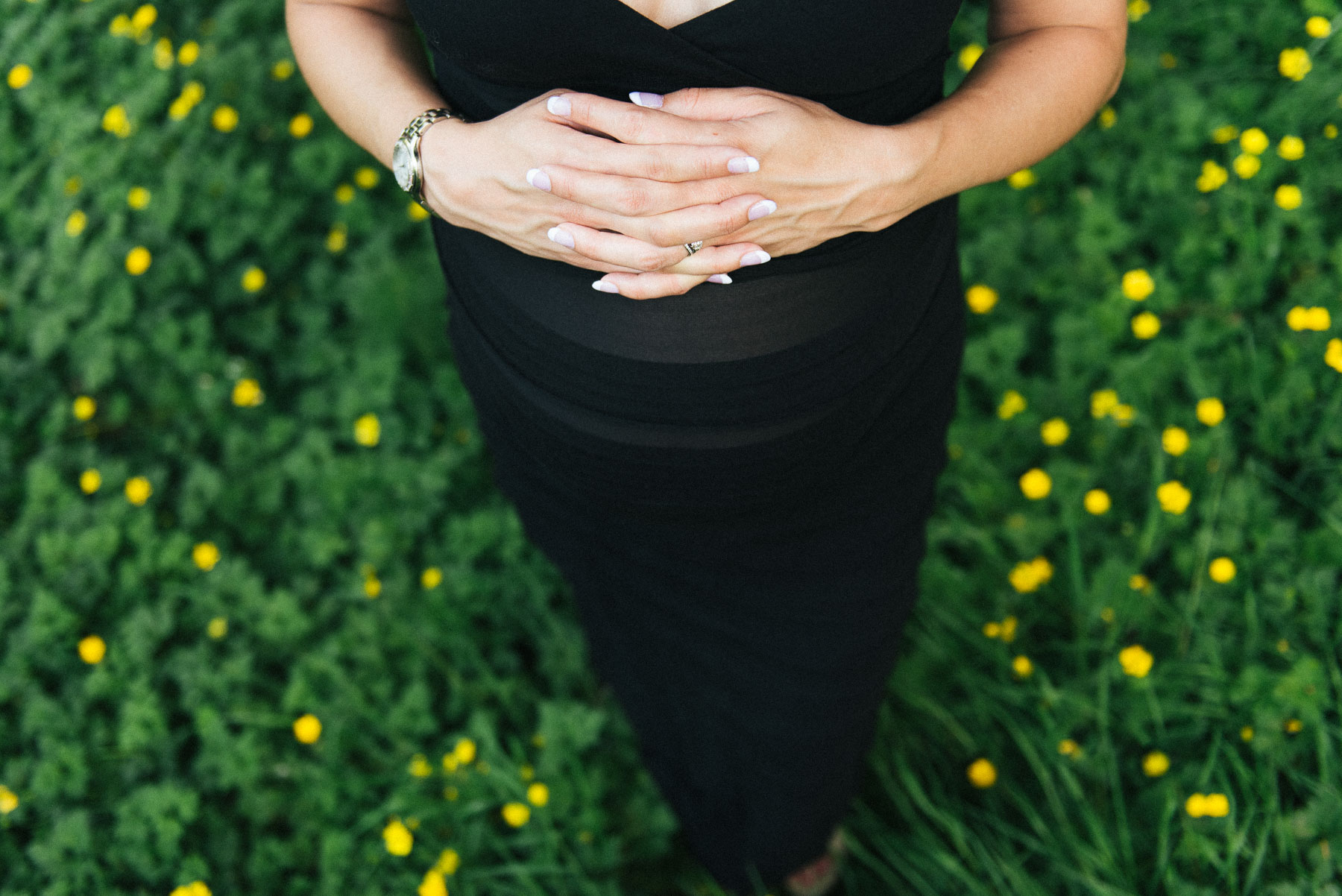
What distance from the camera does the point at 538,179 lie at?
898 mm

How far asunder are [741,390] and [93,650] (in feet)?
6.05

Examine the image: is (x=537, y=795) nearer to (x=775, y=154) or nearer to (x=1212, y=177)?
(x=775, y=154)

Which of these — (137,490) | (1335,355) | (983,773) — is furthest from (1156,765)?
(137,490)

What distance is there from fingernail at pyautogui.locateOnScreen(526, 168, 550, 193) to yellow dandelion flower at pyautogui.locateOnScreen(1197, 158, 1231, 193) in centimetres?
189

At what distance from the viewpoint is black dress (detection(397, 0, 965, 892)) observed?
0.89m

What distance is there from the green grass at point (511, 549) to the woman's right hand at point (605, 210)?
1284 millimetres

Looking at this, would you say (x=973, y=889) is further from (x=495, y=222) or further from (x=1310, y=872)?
(x=495, y=222)

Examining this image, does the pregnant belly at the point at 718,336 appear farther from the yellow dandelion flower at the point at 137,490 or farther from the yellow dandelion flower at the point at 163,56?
the yellow dandelion flower at the point at 163,56

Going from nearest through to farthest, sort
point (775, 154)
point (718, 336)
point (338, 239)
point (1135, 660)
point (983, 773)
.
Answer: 1. point (775, 154)
2. point (718, 336)
3. point (1135, 660)
4. point (983, 773)
5. point (338, 239)

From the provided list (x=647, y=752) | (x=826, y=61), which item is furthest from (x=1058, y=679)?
(x=826, y=61)

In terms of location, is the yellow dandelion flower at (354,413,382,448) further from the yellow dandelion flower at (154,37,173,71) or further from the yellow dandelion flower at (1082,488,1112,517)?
the yellow dandelion flower at (1082,488,1112,517)

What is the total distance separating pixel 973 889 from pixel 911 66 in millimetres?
1545

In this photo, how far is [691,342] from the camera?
97cm

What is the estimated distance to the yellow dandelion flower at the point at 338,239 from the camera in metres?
2.50
